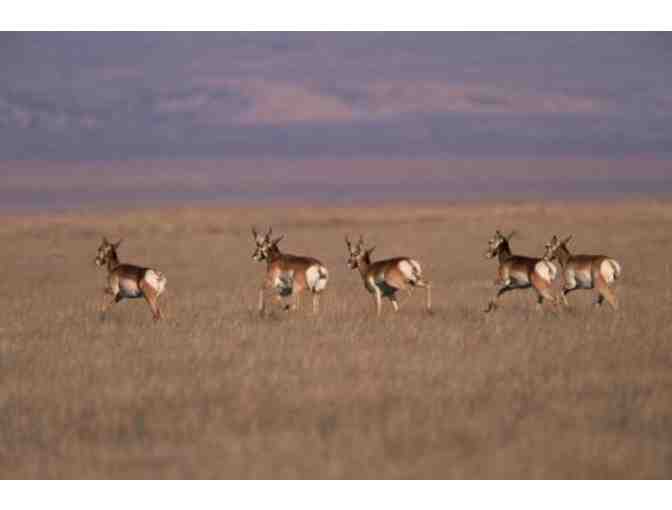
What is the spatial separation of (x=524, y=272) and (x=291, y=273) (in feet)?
13.6

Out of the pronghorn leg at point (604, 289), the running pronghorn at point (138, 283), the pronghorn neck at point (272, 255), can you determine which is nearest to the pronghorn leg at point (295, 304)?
the pronghorn neck at point (272, 255)

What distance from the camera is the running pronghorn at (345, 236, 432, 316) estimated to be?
1811 cm

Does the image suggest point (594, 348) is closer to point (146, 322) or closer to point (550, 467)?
point (550, 467)

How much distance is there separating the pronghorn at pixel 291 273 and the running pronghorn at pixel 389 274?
769 millimetres

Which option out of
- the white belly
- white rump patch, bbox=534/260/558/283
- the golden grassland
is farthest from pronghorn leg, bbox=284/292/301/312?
white rump patch, bbox=534/260/558/283

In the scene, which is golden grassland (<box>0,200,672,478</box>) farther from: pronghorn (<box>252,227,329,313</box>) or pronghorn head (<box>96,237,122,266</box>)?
pronghorn head (<box>96,237,122,266</box>)

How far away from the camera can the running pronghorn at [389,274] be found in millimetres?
18109

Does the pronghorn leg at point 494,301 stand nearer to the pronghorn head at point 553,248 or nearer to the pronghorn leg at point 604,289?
the pronghorn head at point 553,248

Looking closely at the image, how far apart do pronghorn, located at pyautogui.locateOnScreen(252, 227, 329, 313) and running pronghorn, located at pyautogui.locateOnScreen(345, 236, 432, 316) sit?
2.52 feet

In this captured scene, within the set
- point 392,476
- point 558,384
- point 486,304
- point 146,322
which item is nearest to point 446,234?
point 486,304

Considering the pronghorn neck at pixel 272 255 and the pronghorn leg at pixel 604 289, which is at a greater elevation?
the pronghorn neck at pixel 272 255

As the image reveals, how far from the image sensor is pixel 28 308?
2217 centimetres

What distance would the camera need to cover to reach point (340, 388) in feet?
39.4

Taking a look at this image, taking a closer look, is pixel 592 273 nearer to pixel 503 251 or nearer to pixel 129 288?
pixel 503 251
